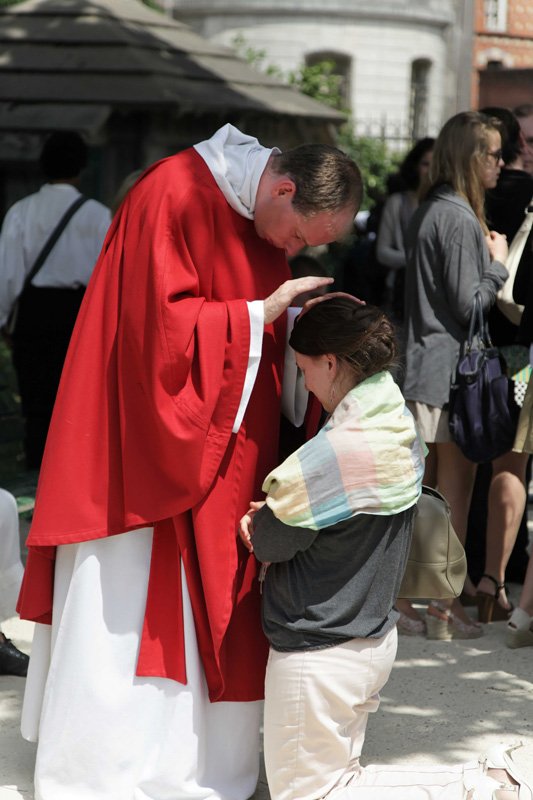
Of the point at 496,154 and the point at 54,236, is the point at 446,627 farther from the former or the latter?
the point at 54,236

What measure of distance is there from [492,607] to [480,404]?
2.95 feet

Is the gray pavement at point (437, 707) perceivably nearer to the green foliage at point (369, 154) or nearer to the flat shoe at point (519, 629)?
the flat shoe at point (519, 629)

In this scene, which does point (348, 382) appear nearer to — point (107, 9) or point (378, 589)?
point (378, 589)

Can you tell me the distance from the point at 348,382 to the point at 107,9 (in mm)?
6224

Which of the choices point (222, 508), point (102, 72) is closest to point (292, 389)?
point (222, 508)

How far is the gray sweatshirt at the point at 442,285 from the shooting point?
482 cm

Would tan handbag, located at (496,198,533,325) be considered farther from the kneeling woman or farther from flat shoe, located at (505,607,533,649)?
the kneeling woman

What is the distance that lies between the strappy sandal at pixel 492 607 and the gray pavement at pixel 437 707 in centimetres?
7

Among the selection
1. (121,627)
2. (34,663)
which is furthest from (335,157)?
(34,663)

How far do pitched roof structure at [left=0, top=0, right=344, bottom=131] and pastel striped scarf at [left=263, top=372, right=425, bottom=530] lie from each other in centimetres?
511

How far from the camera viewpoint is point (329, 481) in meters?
3.14

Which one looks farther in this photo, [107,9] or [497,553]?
[107,9]

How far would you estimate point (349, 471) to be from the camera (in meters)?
3.14

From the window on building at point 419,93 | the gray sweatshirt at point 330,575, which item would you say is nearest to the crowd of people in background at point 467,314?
the gray sweatshirt at point 330,575
